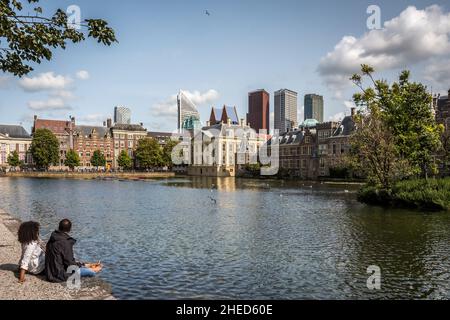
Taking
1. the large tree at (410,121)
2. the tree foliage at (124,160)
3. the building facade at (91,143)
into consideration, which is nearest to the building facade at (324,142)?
the large tree at (410,121)

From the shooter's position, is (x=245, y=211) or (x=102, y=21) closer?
(x=102, y=21)

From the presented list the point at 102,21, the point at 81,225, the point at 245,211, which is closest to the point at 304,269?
the point at 102,21

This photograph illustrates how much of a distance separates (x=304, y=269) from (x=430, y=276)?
16.3 feet

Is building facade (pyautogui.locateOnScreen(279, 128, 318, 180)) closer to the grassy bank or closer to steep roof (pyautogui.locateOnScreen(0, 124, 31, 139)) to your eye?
the grassy bank

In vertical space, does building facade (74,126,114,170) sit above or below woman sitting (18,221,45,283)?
above

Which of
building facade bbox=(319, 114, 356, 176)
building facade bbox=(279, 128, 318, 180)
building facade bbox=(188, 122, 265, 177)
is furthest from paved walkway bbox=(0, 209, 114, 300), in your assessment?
building facade bbox=(188, 122, 265, 177)

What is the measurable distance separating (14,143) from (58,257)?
15297 centimetres

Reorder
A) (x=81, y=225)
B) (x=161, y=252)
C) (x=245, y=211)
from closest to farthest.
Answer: (x=161, y=252) → (x=81, y=225) → (x=245, y=211)

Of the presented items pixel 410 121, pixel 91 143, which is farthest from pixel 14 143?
pixel 410 121

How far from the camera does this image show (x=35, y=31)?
1210 centimetres

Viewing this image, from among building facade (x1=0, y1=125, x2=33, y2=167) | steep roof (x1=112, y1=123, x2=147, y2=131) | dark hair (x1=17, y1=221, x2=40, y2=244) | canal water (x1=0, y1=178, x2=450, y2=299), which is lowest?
canal water (x1=0, y1=178, x2=450, y2=299)

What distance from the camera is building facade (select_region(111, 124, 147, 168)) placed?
16200 cm

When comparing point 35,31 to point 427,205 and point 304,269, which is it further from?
point 427,205

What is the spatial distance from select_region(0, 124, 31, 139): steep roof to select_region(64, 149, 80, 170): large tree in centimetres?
2075
